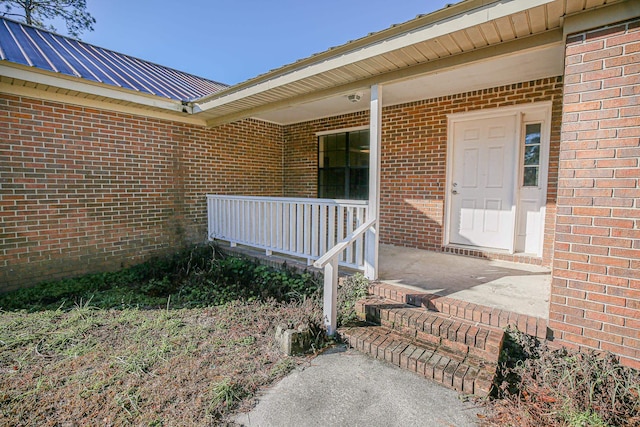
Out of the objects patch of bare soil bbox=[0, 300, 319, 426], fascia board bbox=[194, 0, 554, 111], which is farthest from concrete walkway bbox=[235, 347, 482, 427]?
fascia board bbox=[194, 0, 554, 111]

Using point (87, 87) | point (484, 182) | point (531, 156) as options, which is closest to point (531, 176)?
point (531, 156)

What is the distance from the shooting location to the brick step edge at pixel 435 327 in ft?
7.84

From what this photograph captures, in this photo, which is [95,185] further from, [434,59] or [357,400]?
[434,59]

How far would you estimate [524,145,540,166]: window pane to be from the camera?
4.25m

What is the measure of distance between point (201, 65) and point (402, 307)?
61.7 ft

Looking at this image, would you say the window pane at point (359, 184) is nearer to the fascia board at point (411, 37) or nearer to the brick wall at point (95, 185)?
the brick wall at point (95, 185)

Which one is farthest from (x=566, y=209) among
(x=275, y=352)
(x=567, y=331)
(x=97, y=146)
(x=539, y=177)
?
(x=97, y=146)

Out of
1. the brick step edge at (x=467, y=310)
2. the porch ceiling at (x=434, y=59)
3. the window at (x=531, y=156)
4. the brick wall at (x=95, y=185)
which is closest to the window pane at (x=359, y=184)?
the porch ceiling at (x=434, y=59)

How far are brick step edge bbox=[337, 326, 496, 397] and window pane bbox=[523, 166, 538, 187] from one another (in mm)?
3024

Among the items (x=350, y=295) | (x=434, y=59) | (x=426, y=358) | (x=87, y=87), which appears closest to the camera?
(x=426, y=358)

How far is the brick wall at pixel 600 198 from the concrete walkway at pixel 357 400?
109 centimetres

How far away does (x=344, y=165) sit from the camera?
649 cm

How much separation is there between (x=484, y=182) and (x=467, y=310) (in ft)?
8.78

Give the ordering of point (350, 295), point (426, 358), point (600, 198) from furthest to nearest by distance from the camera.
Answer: point (350, 295) → point (426, 358) → point (600, 198)
